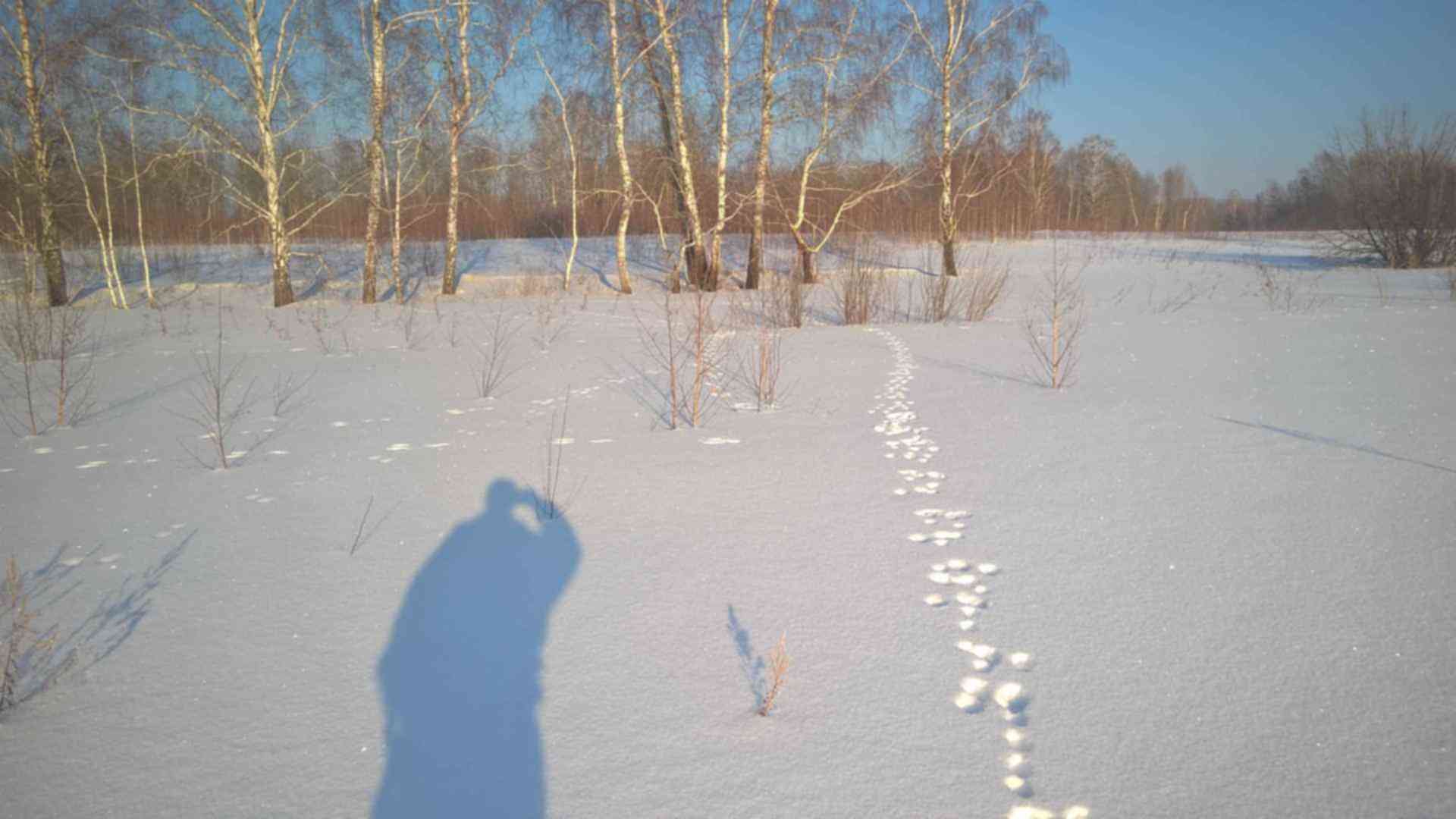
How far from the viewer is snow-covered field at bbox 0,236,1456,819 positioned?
1681 mm

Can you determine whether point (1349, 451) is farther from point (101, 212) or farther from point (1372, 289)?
point (101, 212)

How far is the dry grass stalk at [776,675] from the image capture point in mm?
1902

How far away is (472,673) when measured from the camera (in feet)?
6.90

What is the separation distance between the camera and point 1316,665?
201 centimetres

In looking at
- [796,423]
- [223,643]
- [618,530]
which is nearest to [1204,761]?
[618,530]

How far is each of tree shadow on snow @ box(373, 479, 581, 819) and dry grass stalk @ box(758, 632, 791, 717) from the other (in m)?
0.60

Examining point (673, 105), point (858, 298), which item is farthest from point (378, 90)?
point (858, 298)

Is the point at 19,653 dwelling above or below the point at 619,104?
below

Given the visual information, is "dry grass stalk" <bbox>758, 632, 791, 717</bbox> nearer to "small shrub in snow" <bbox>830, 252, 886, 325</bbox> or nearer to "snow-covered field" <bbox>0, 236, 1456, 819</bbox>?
"snow-covered field" <bbox>0, 236, 1456, 819</bbox>

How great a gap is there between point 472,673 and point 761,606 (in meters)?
0.94

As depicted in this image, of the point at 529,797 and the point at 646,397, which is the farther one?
the point at 646,397

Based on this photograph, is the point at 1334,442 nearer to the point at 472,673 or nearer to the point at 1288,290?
the point at 472,673

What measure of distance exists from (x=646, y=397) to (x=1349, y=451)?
4334 mm

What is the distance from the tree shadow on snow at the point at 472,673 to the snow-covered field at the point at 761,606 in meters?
0.01
